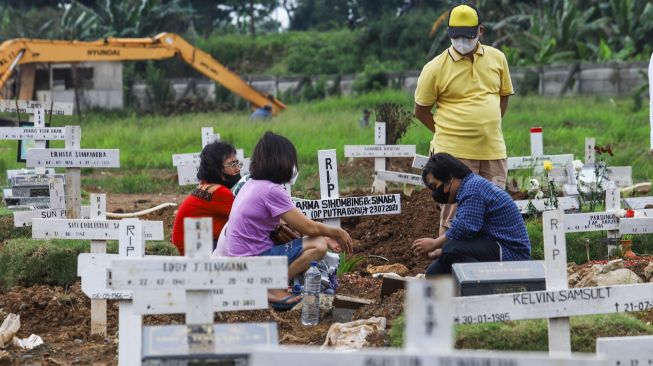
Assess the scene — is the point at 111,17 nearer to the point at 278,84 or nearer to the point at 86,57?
the point at 278,84

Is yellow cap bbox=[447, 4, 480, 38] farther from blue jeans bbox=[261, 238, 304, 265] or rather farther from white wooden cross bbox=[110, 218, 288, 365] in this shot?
white wooden cross bbox=[110, 218, 288, 365]

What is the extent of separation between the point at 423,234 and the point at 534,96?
1680cm

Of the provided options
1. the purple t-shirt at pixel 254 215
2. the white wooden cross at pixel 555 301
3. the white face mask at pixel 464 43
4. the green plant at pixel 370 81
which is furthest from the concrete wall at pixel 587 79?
the white wooden cross at pixel 555 301

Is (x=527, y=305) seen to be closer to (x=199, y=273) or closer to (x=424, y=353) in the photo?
(x=199, y=273)

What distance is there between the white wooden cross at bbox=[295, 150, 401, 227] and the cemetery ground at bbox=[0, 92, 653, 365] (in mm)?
502

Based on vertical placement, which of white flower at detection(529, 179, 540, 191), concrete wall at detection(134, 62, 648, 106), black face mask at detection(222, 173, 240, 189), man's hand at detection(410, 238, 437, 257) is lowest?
man's hand at detection(410, 238, 437, 257)

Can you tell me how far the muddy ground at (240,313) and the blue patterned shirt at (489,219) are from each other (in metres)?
0.75

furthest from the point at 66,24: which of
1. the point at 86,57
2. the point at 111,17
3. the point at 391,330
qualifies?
the point at 391,330

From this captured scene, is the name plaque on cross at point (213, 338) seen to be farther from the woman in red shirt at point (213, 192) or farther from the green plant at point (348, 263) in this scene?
the green plant at point (348, 263)

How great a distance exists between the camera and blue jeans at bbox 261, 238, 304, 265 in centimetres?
919

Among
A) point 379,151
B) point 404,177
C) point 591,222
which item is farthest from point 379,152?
point 591,222

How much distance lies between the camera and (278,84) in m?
37.5

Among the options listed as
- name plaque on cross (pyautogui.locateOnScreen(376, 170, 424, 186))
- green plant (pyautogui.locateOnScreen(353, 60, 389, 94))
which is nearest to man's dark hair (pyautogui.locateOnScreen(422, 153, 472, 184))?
name plaque on cross (pyautogui.locateOnScreen(376, 170, 424, 186))

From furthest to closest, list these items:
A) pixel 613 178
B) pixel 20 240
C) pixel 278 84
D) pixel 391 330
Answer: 1. pixel 278 84
2. pixel 613 178
3. pixel 20 240
4. pixel 391 330
